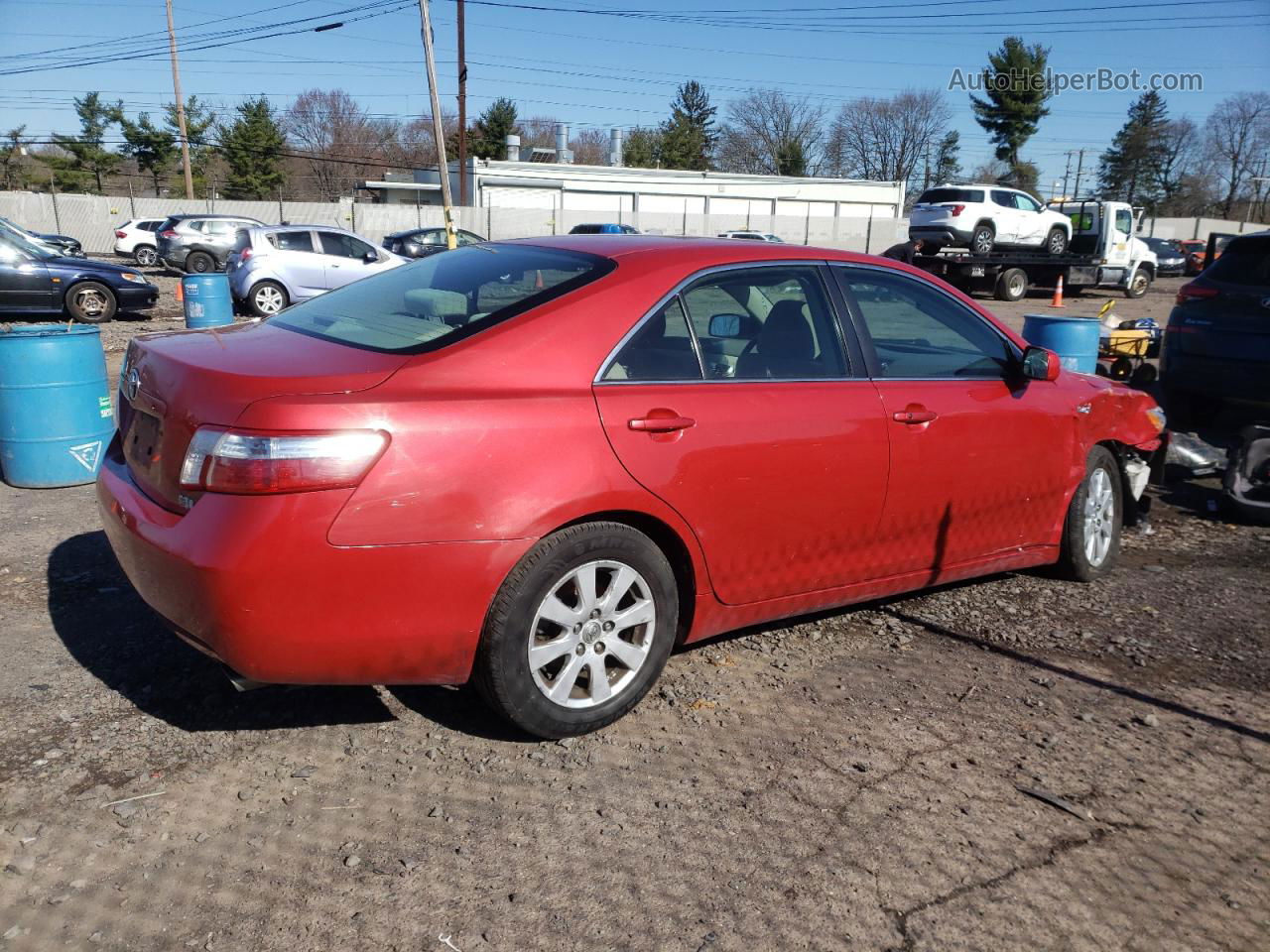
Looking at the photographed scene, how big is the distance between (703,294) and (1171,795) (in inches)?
87.2

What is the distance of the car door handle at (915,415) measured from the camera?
12.5ft

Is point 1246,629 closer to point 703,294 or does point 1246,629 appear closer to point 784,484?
point 784,484

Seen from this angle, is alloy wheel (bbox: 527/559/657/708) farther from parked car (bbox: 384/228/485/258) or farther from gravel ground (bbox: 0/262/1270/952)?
parked car (bbox: 384/228/485/258)

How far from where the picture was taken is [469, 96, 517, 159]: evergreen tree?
6919 centimetres

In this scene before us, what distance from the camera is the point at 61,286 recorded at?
47.4ft

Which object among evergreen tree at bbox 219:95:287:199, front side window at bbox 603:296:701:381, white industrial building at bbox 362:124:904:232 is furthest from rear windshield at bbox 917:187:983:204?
evergreen tree at bbox 219:95:287:199

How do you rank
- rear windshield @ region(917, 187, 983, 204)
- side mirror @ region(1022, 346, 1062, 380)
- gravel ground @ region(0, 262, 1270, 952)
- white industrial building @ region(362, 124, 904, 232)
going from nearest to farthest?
gravel ground @ region(0, 262, 1270, 952)
side mirror @ region(1022, 346, 1062, 380)
rear windshield @ region(917, 187, 983, 204)
white industrial building @ region(362, 124, 904, 232)

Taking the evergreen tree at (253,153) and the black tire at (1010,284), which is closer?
the black tire at (1010,284)

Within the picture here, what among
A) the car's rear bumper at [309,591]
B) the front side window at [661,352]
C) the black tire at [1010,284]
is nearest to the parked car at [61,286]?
the car's rear bumper at [309,591]

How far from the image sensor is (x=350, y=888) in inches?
98.4

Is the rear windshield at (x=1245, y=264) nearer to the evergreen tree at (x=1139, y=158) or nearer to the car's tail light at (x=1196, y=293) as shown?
the car's tail light at (x=1196, y=293)

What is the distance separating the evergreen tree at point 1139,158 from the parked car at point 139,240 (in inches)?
3079

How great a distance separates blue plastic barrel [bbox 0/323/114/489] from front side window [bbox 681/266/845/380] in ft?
13.7

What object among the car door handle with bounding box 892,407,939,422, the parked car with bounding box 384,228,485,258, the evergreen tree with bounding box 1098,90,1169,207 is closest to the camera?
the car door handle with bounding box 892,407,939,422
